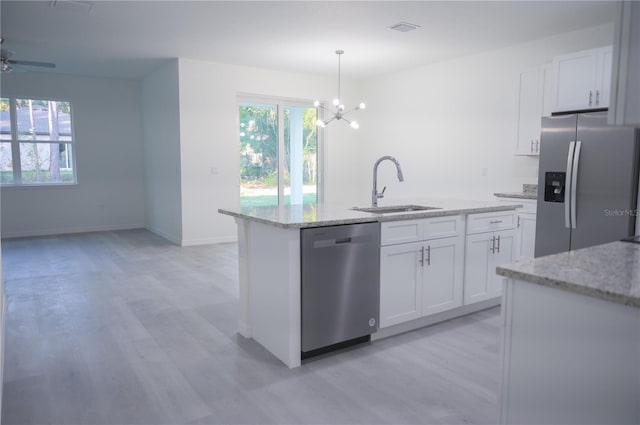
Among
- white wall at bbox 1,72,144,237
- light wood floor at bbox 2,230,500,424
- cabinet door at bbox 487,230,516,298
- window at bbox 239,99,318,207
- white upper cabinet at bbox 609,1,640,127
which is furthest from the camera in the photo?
white wall at bbox 1,72,144,237

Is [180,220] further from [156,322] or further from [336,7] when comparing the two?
[336,7]

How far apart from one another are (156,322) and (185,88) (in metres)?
3.91

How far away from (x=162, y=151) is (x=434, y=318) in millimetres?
5354

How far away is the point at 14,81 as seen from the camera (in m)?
7.04

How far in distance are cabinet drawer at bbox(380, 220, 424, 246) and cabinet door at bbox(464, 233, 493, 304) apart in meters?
0.53

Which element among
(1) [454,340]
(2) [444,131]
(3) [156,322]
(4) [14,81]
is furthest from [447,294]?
(4) [14,81]

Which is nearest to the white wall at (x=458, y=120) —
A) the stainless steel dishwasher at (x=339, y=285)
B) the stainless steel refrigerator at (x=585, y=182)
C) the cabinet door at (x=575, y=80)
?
the cabinet door at (x=575, y=80)

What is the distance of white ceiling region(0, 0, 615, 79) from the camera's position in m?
4.05

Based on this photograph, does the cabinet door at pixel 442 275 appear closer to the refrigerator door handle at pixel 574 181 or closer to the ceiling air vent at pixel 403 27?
the refrigerator door handle at pixel 574 181

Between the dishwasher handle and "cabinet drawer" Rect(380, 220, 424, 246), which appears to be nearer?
the dishwasher handle

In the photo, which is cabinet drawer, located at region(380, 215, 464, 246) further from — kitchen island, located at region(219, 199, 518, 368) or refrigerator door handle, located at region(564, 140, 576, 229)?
refrigerator door handle, located at region(564, 140, 576, 229)

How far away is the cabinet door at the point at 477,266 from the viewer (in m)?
3.37

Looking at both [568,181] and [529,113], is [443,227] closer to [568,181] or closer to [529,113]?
[568,181]

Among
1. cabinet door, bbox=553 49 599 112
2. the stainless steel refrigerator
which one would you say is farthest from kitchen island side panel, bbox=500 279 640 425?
cabinet door, bbox=553 49 599 112
